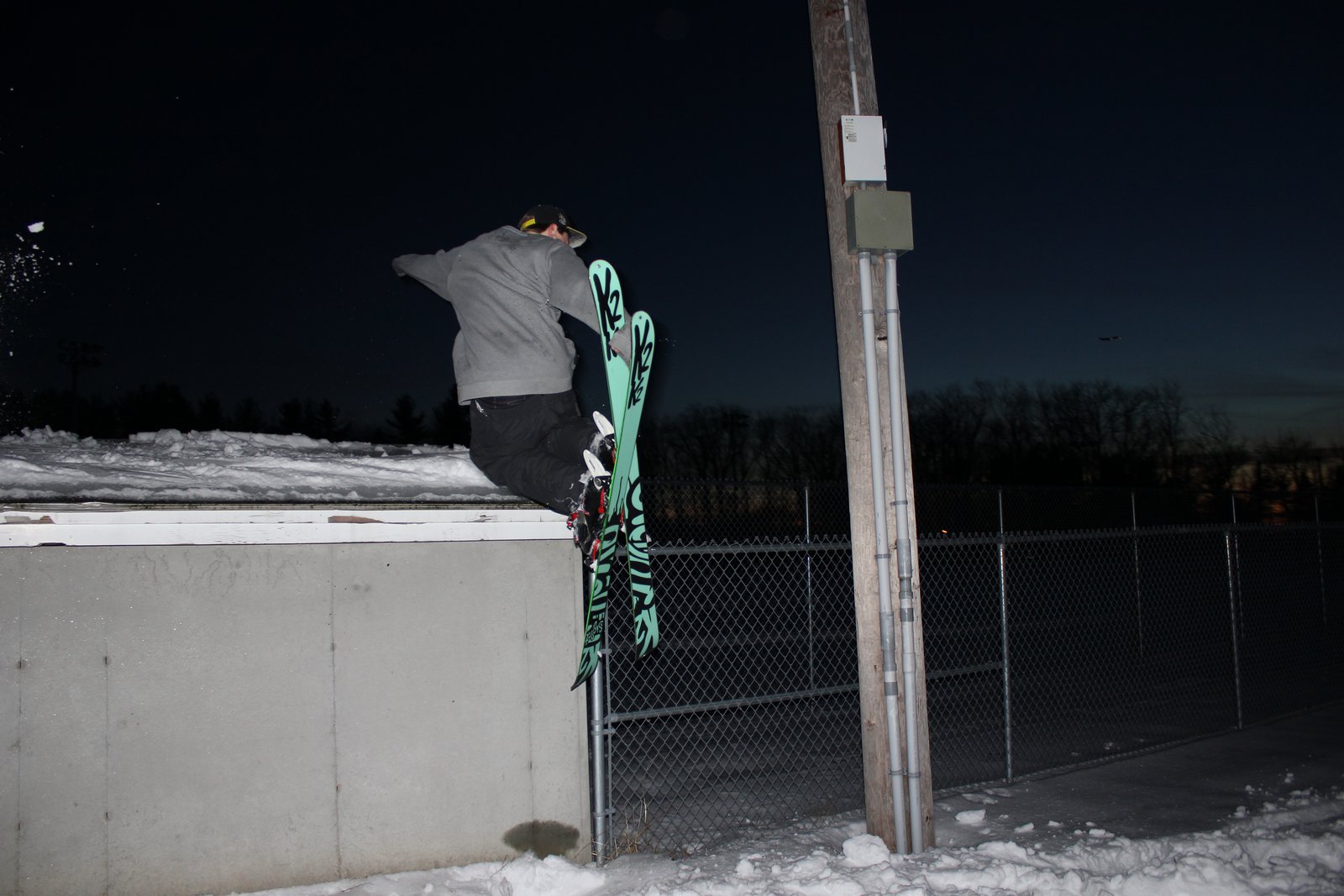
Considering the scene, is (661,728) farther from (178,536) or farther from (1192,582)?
(1192,582)

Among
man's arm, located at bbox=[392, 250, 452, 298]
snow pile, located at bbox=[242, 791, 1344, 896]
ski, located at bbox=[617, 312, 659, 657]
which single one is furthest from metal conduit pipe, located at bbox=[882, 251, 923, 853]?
man's arm, located at bbox=[392, 250, 452, 298]

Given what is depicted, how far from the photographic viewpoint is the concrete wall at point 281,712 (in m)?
3.41

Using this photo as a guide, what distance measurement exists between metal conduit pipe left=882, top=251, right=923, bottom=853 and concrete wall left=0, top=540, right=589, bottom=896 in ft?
5.12

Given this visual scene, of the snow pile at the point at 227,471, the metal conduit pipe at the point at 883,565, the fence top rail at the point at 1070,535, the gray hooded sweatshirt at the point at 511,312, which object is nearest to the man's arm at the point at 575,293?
the gray hooded sweatshirt at the point at 511,312

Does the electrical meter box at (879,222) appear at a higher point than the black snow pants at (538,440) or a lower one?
higher

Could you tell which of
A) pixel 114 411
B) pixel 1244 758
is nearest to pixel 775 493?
pixel 1244 758

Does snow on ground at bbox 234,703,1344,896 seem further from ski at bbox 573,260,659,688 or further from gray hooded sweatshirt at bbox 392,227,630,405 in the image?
gray hooded sweatshirt at bbox 392,227,630,405

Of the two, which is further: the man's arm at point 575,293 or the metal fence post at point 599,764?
the metal fence post at point 599,764

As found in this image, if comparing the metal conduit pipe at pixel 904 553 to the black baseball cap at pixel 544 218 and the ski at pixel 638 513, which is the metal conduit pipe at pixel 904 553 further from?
the black baseball cap at pixel 544 218

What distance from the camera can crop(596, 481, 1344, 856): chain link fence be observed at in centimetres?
574

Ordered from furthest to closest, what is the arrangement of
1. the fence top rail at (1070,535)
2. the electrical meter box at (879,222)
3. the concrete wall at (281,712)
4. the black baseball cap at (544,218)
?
the fence top rail at (1070,535), the electrical meter box at (879,222), the black baseball cap at (544,218), the concrete wall at (281,712)

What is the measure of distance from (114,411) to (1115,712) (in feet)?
118

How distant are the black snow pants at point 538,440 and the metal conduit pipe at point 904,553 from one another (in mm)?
1498

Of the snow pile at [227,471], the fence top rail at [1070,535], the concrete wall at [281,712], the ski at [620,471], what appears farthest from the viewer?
the fence top rail at [1070,535]
